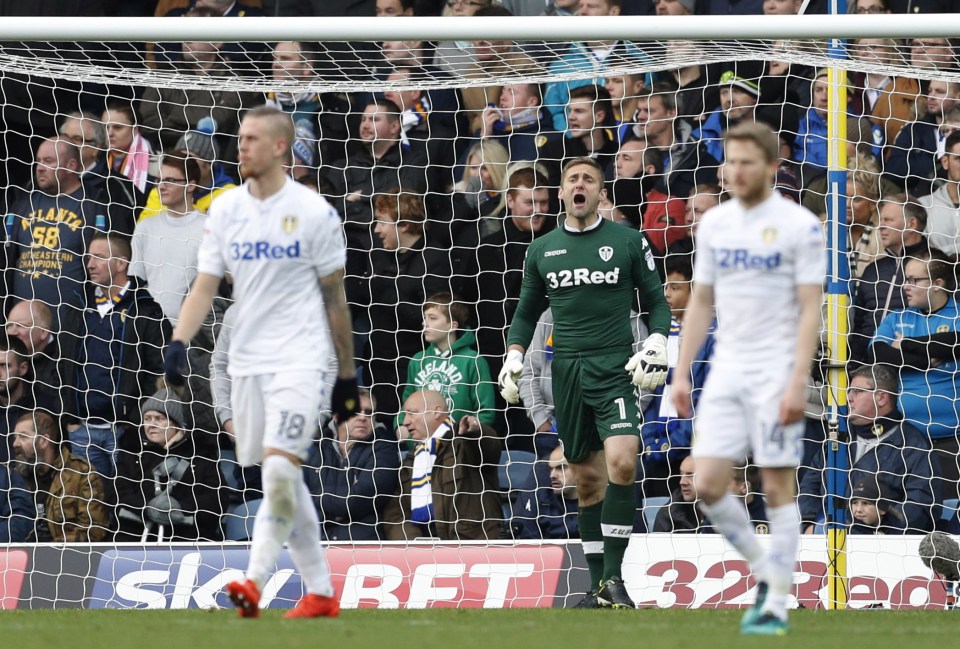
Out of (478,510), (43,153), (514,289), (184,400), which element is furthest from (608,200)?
(43,153)

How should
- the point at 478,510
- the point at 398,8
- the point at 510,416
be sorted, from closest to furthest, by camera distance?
the point at 478,510 → the point at 510,416 → the point at 398,8

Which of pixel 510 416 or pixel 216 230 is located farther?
pixel 510 416

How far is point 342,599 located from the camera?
29.3ft

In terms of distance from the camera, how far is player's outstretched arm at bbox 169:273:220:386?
606cm

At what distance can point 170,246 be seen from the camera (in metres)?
10.1

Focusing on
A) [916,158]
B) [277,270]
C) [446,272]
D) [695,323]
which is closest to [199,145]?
[446,272]

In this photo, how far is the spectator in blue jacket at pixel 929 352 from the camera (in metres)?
9.43

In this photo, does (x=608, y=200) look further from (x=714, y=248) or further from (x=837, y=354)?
(x=714, y=248)

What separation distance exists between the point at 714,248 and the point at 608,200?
4.37 metres

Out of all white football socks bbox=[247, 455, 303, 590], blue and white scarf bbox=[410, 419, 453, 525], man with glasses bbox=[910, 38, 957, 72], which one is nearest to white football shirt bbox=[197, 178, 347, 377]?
white football socks bbox=[247, 455, 303, 590]

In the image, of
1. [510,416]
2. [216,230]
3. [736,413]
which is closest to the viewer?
[736,413]

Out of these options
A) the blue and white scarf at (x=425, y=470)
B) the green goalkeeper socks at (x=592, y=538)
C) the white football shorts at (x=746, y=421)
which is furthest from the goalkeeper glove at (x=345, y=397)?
the blue and white scarf at (x=425, y=470)

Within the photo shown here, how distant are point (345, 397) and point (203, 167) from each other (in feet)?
15.4

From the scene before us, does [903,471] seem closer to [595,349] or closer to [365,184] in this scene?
[595,349]
